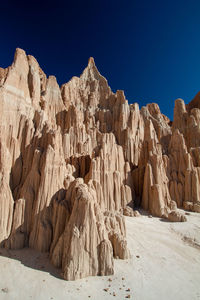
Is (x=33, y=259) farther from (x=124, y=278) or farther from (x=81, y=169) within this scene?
(x=81, y=169)

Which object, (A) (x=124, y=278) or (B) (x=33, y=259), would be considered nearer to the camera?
(A) (x=124, y=278)

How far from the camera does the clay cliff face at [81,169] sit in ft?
34.7

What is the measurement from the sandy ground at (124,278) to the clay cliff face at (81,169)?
70 cm

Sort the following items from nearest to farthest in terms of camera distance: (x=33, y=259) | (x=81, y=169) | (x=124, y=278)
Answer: (x=124, y=278) < (x=33, y=259) < (x=81, y=169)

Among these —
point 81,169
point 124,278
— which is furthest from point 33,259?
point 81,169

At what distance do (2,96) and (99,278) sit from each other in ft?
72.3

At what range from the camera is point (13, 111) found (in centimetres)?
2159

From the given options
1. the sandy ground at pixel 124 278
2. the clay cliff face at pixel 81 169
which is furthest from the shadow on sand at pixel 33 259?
the clay cliff face at pixel 81 169

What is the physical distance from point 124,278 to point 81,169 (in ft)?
58.2

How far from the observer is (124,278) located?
966cm

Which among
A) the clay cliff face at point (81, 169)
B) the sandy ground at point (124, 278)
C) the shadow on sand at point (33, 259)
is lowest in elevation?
the sandy ground at point (124, 278)

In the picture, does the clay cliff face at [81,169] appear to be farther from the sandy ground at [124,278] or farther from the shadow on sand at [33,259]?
the sandy ground at [124,278]

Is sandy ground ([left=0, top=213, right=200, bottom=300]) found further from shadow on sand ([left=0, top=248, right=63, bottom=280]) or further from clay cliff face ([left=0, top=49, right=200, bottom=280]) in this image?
clay cliff face ([left=0, top=49, right=200, bottom=280])

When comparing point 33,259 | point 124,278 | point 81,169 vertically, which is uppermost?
point 81,169
